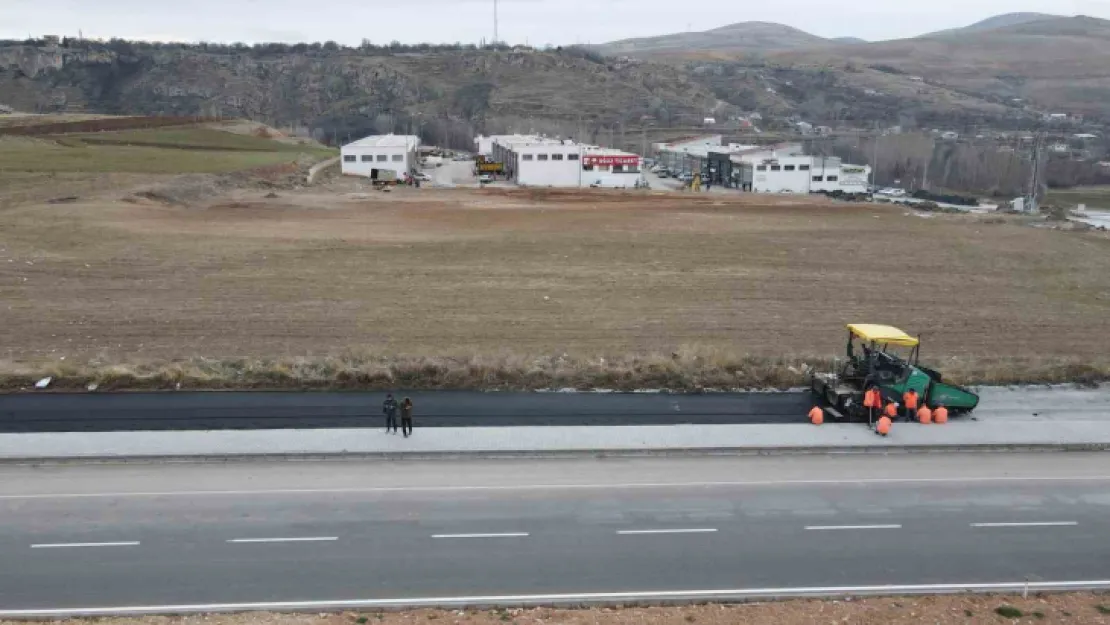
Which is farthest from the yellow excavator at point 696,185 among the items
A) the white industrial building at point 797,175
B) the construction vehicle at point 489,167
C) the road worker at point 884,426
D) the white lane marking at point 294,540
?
the white lane marking at point 294,540

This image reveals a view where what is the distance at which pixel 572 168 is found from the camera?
73.1 meters

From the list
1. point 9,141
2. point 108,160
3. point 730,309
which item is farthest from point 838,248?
point 9,141

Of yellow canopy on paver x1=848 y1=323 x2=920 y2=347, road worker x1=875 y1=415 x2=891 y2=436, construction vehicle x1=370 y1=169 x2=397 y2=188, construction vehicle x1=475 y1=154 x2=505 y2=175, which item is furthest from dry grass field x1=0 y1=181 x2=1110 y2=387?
construction vehicle x1=475 y1=154 x2=505 y2=175

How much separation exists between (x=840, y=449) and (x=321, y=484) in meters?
8.84

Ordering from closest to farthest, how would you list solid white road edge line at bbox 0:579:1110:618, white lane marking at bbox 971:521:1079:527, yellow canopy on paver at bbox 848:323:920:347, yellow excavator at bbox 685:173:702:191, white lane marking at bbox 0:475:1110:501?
solid white road edge line at bbox 0:579:1110:618 → white lane marking at bbox 971:521:1079:527 → white lane marking at bbox 0:475:1110:501 → yellow canopy on paver at bbox 848:323:920:347 → yellow excavator at bbox 685:173:702:191

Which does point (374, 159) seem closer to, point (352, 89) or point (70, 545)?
point (70, 545)

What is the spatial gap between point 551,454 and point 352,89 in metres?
154

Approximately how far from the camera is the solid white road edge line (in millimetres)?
9820

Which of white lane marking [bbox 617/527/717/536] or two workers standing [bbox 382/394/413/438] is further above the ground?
two workers standing [bbox 382/394/413/438]

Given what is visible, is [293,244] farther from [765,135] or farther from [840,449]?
[765,135]

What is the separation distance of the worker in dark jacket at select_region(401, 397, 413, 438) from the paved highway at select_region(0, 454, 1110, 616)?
42.0 inches

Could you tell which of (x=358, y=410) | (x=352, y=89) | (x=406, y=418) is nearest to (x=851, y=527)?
(x=406, y=418)

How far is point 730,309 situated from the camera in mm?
27484

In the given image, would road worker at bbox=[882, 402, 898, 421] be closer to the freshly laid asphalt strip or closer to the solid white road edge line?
the freshly laid asphalt strip
